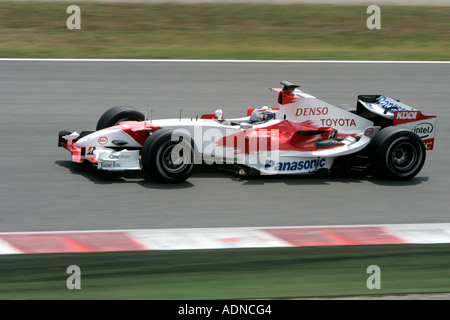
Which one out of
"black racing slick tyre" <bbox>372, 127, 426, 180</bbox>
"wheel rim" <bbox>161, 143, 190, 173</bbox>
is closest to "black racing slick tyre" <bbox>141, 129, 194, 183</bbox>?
"wheel rim" <bbox>161, 143, 190, 173</bbox>

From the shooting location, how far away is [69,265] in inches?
239

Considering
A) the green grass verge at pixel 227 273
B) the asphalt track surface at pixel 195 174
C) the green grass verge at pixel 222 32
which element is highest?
the green grass verge at pixel 222 32

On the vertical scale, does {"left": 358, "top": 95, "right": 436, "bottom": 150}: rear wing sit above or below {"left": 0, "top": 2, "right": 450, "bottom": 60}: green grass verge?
below

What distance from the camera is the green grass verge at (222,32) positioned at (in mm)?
16734

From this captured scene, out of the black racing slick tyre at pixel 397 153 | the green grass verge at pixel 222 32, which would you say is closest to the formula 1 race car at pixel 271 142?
the black racing slick tyre at pixel 397 153

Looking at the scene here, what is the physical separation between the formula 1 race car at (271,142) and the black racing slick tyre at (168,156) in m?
0.01

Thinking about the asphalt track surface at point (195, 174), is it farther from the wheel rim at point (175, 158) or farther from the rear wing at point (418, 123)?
the rear wing at point (418, 123)

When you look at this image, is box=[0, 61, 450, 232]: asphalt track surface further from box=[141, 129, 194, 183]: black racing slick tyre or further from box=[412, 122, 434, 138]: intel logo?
box=[412, 122, 434, 138]: intel logo

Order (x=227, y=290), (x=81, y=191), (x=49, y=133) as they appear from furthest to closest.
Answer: (x=49, y=133), (x=81, y=191), (x=227, y=290)

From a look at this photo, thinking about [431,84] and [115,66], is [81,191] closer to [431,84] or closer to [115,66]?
[115,66]

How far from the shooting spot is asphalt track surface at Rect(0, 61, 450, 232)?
25.5 feet

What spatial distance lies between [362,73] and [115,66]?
5123 mm
